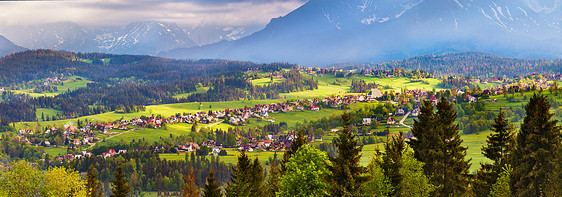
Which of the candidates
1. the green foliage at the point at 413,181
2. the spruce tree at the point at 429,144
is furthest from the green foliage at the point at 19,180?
the spruce tree at the point at 429,144

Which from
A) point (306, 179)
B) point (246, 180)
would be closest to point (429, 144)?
point (306, 179)

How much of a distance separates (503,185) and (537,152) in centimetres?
442

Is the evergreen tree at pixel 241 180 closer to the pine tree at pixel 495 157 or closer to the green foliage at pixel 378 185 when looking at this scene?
the green foliage at pixel 378 185

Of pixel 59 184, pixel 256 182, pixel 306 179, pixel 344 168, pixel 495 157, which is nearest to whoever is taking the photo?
pixel 344 168

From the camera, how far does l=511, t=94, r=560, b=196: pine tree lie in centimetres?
4806

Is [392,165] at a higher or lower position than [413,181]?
higher

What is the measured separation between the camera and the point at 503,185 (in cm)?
5012

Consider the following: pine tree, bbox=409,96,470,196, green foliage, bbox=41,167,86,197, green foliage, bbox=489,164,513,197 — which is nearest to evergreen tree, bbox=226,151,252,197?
pine tree, bbox=409,96,470,196

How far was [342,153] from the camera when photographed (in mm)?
41562

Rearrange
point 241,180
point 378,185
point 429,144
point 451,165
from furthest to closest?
point 241,180, point 429,144, point 451,165, point 378,185

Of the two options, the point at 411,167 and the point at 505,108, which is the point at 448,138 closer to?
the point at 411,167

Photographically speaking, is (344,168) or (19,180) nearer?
(344,168)

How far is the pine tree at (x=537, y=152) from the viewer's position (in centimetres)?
4806

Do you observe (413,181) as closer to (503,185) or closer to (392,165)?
(392,165)
